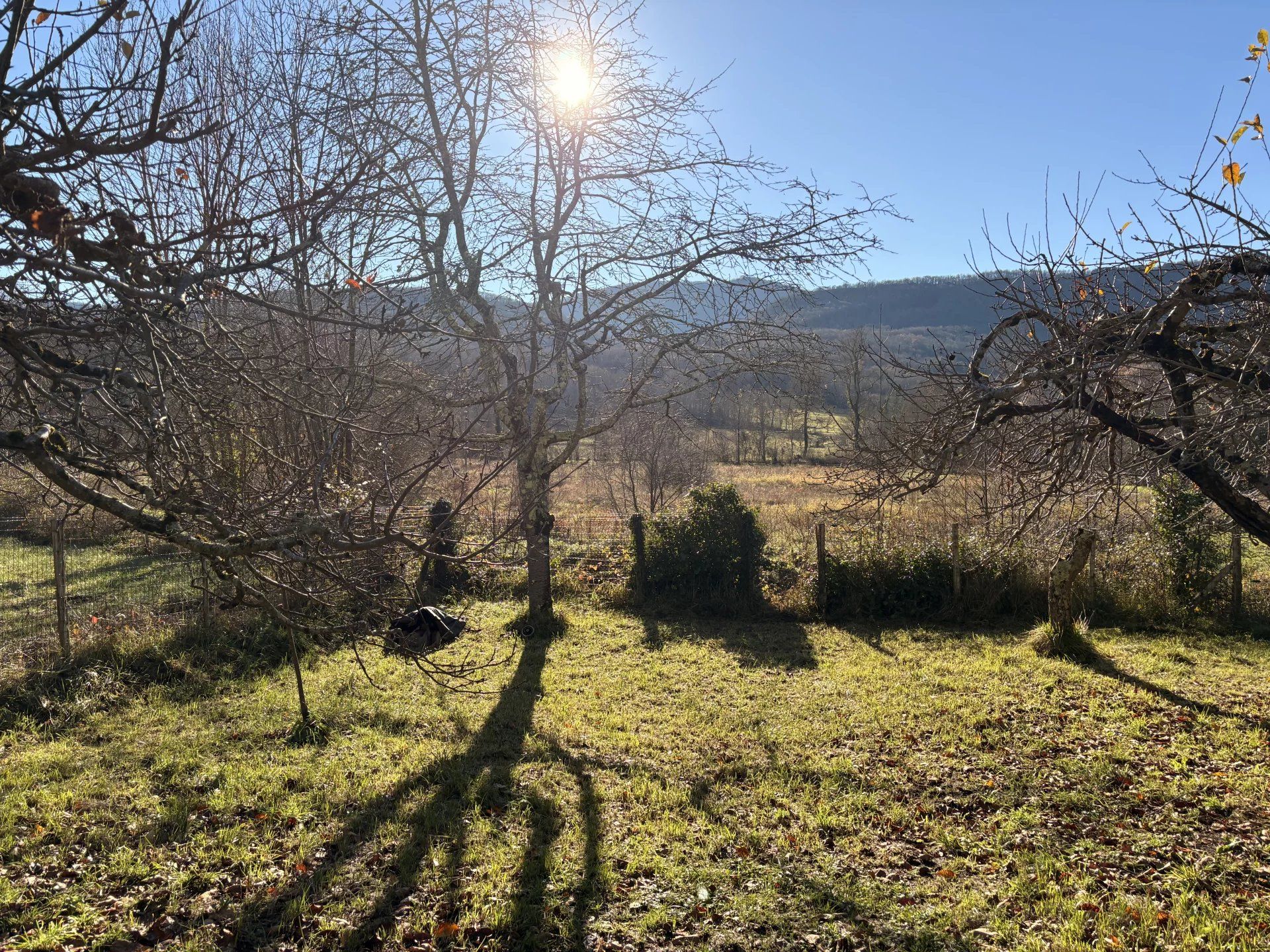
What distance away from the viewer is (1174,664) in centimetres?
870

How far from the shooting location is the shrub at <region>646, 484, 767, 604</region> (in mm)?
11914

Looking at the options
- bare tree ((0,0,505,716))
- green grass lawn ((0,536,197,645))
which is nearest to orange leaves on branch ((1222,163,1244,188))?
bare tree ((0,0,505,716))

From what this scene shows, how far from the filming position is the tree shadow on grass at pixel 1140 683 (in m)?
7.07

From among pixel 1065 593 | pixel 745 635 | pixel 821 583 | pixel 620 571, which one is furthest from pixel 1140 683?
pixel 620 571

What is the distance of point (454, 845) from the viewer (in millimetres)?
4988

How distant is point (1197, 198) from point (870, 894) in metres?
4.09

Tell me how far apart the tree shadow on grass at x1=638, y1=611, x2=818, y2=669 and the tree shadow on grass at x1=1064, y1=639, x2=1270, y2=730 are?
310cm

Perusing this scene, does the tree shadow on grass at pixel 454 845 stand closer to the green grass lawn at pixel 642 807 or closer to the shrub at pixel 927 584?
the green grass lawn at pixel 642 807

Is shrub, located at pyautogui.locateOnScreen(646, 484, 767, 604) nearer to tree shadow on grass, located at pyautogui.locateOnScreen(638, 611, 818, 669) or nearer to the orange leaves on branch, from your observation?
tree shadow on grass, located at pyautogui.locateOnScreen(638, 611, 818, 669)

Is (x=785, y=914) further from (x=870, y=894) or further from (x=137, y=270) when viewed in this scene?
(x=137, y=270)

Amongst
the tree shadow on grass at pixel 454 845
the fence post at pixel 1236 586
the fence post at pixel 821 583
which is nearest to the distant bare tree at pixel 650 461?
the fence post at pixel 821 583

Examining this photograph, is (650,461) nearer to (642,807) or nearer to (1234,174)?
(642,807)

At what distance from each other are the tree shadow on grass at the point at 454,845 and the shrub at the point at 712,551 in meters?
5.32

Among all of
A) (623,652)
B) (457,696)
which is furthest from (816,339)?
(457,696)
